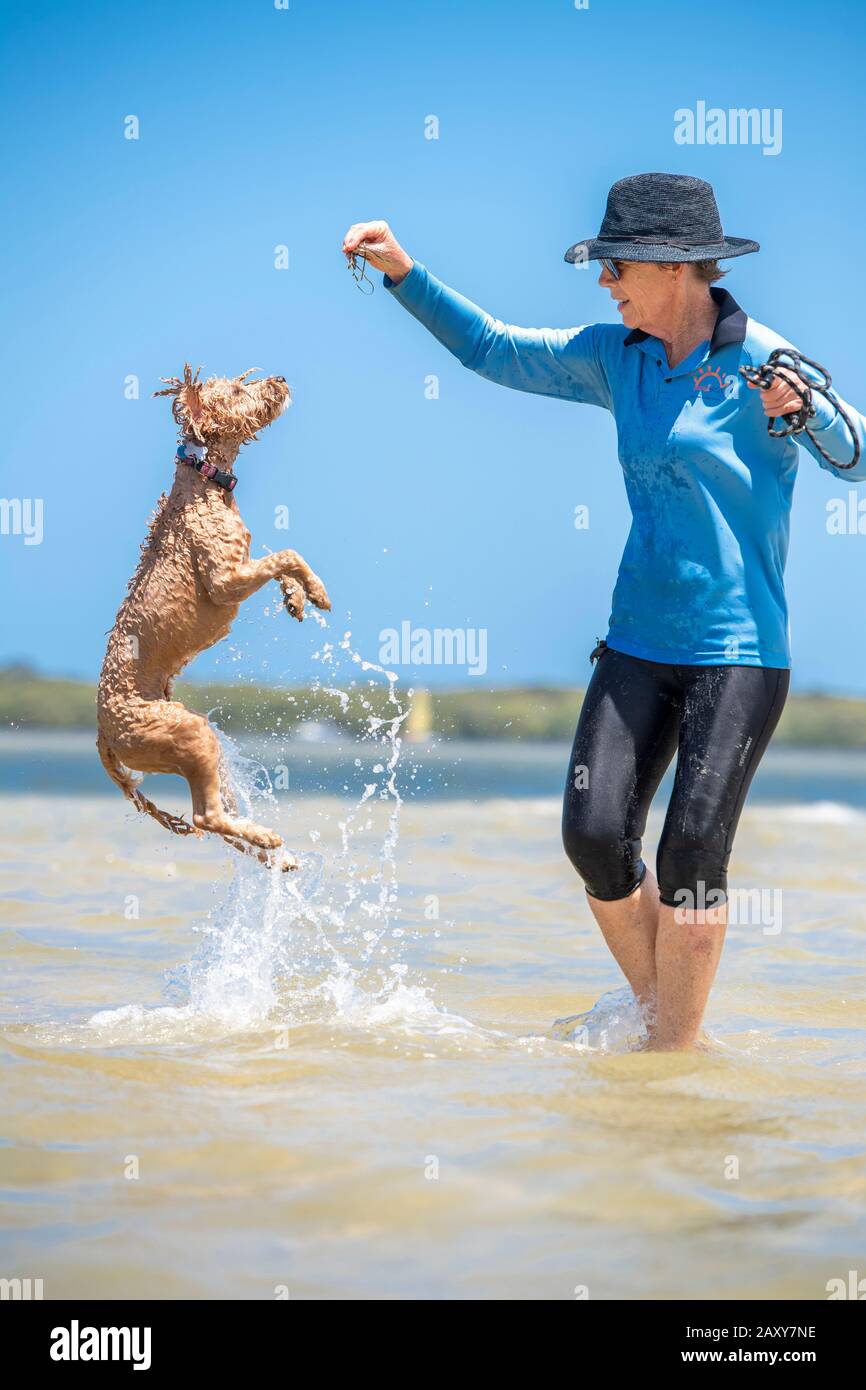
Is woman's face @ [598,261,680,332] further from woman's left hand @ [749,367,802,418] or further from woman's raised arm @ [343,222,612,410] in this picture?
woman's left hand @ [749,367,802,418]

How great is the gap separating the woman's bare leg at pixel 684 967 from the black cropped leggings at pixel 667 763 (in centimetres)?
6

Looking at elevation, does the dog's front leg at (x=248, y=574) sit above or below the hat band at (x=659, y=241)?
below

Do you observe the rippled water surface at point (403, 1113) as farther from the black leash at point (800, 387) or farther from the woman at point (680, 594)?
the black leash at point (800, 387)

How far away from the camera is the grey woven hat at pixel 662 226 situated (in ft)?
16.3

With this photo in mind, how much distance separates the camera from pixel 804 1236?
3.59 metres

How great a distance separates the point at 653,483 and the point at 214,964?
9.07 feet

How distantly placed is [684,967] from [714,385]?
2.00 m

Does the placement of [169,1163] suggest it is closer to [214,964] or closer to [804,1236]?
[804,1236]

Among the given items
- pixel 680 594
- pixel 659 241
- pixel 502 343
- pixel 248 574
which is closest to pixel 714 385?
pixel 659 241

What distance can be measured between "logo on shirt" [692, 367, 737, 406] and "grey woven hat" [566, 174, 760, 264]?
0.39m

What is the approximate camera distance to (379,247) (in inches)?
209

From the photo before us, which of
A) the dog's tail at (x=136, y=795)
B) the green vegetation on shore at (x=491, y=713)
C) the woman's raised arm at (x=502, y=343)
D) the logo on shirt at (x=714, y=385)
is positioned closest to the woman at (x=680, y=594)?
the logo on shirt at (x=714, y=385)

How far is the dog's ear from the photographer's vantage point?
5.26 metres

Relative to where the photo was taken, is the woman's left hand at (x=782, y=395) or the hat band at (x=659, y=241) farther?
the hat band at (x=659, y=241)
